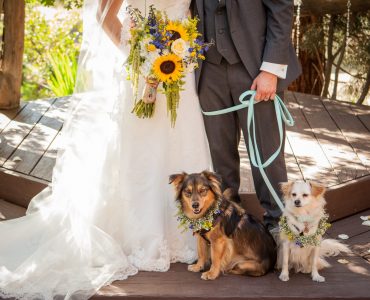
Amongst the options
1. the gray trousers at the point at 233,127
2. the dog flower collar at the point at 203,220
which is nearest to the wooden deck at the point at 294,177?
the dog flower collar at the point at 203,220

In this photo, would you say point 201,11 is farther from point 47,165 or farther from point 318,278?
point 47,165

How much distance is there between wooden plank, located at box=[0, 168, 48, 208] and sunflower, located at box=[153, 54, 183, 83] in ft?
5.23

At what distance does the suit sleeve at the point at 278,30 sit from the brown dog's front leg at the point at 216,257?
1045 mm

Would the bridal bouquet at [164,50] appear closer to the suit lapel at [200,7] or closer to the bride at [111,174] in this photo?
the suit lapel at [200,7]

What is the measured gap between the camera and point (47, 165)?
4.94 m

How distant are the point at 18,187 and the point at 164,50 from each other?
1948mm

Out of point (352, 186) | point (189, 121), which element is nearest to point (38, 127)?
point (189, 121)

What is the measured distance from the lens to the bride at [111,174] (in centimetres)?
375

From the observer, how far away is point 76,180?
3.90m

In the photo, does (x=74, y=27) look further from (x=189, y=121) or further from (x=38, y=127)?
(x=189, y=121)

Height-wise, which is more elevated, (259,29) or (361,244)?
(259,29)

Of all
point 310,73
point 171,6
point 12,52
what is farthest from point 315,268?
point 310,73

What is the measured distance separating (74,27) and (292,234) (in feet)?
21.8

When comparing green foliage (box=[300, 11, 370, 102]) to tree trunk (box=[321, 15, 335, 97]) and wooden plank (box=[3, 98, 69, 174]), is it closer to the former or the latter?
tree trunk (box=[321, 15, 335, 97])
